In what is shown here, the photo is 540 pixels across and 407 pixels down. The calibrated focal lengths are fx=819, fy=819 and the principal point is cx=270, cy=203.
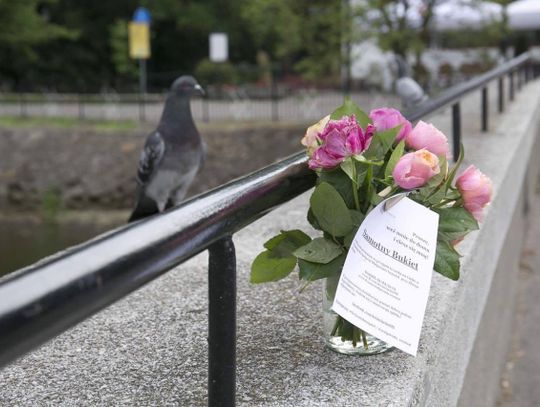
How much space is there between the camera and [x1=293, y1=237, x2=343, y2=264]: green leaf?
1840mm

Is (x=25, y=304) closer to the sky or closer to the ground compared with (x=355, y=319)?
closer to the sky

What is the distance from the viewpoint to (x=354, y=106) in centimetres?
201

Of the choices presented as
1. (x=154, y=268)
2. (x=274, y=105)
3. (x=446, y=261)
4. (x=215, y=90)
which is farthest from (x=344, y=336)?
(x=215, y=90)

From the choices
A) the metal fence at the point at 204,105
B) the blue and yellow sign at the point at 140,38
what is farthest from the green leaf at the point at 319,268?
the blue and yellow sign at the point at 140,38

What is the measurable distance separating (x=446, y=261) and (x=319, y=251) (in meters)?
0.30

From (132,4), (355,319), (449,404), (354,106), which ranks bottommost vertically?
(449,404)

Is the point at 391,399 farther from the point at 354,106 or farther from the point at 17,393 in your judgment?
the point at 17,393

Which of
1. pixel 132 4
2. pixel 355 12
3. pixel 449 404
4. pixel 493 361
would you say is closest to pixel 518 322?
pixel 493 361

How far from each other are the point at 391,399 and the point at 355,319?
181 millimetres

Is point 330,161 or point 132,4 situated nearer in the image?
point 330,161

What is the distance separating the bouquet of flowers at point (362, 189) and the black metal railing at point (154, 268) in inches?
3.8

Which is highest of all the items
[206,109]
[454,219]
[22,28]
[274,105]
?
[22,28]

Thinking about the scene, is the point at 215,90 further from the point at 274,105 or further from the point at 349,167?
the point at 349,167

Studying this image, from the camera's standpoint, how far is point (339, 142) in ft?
6.05
